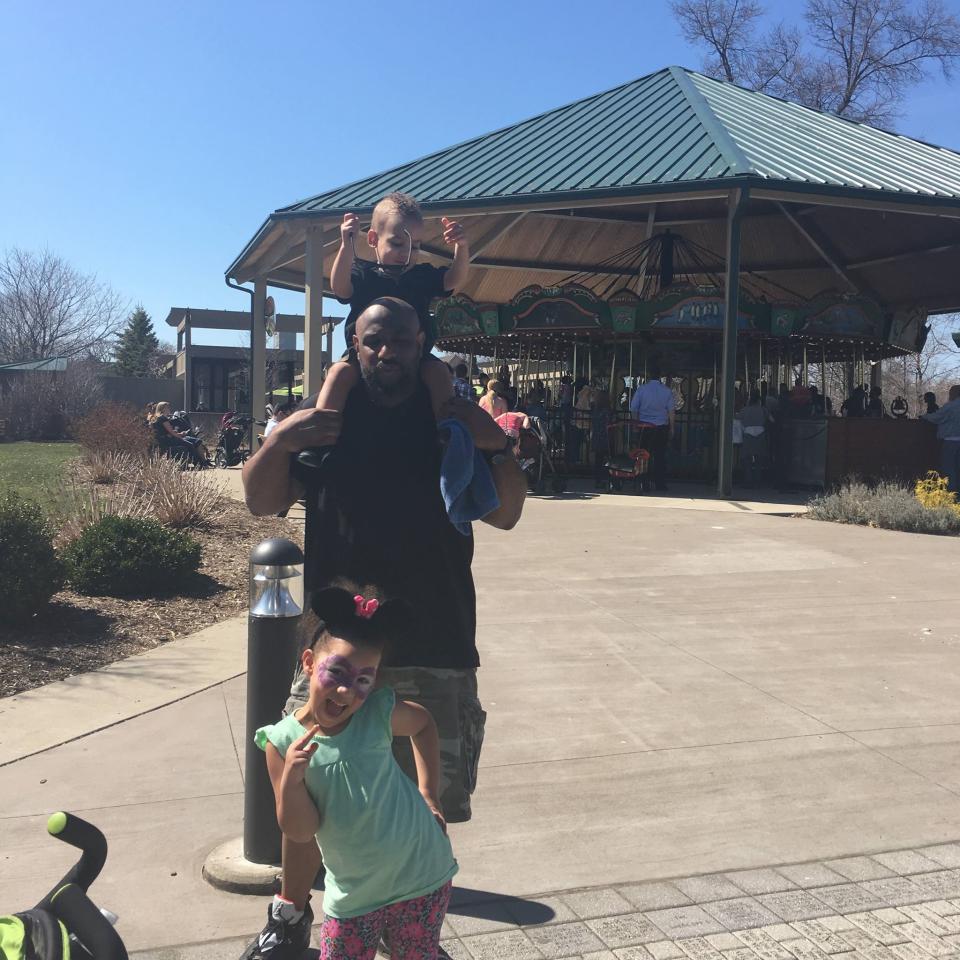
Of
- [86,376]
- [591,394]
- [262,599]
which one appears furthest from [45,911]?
[86,376]

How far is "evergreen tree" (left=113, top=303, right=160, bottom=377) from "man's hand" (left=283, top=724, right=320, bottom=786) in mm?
79655

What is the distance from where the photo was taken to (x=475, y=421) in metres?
2.84

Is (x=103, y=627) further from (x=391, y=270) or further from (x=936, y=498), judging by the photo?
(x=936, y=498)

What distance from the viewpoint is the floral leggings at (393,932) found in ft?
8.11

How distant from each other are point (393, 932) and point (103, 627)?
534cm

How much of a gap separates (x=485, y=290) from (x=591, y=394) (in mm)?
7645

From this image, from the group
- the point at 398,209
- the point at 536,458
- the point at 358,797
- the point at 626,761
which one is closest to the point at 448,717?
the point at 358,797

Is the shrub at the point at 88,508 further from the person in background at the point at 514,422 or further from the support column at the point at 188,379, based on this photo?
the support column at the point at 188,379

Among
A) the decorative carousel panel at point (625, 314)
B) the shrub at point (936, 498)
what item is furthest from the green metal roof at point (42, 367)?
the shrub at point (936, 498)

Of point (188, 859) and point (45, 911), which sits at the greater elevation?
point (45, 911)

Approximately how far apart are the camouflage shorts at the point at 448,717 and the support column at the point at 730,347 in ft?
42.4

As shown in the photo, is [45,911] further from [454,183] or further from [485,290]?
[485,290]

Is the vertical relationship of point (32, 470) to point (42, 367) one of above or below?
below

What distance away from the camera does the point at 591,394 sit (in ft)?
66.4
